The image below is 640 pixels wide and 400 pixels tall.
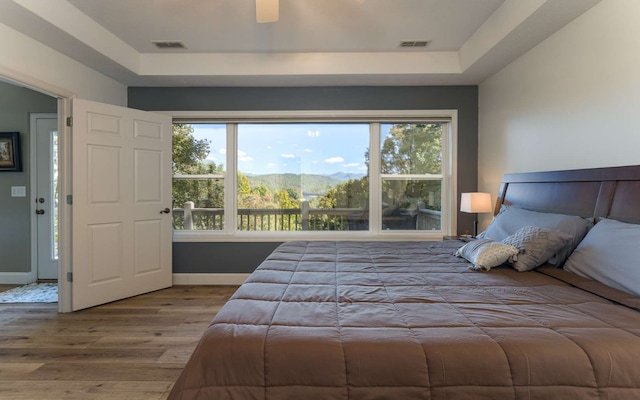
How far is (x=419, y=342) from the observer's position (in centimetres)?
105

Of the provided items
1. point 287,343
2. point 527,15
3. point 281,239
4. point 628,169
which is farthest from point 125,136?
point 628,169

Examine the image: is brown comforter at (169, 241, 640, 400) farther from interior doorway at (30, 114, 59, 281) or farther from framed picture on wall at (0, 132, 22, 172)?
framed picture on wall at (0, 132, 22, 172)

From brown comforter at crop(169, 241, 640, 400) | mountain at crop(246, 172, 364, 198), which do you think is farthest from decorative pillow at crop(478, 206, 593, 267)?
mountain at crop(246, 172, 364, 198)

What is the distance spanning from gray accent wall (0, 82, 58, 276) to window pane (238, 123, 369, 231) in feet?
8.64

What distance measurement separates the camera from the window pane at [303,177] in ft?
13.0

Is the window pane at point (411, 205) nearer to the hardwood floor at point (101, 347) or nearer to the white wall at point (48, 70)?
the hardwood floor at point (101, 347)

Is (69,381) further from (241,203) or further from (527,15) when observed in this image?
(527,15)

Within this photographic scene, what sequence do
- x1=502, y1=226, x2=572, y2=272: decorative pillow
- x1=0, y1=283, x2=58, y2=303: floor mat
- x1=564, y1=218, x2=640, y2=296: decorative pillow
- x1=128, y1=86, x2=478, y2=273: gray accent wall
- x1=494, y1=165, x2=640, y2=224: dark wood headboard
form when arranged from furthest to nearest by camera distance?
x1=128, y1=86, x2=478, y2=273: gray accent wall, x1=0, y1=283, x2=58, y2=303: floor mat, x1=502, y1=226, x2=572, y2=272: decorative pillow, x1=494, y1=165, x2=640, y2=224: dark wood headboard, x1=564, y1=218, x2=640, y2=296: decorative pillow

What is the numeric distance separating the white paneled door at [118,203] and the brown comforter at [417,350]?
Answer: 8.61ft

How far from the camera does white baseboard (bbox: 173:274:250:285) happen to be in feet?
12.8

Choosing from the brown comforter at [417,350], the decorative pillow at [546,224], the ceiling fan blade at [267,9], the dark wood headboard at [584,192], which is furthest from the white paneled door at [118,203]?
the dark wood headboard at [584,192]

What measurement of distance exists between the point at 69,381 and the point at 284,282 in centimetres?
158

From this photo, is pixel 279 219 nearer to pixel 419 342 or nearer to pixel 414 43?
pixel 414 43

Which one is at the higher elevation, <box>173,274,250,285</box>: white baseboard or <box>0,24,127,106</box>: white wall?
<box>0,24,127,106</box>: white wall
